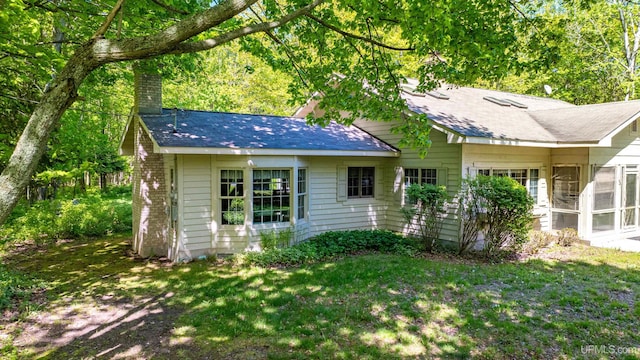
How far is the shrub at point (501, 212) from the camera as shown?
835 cm

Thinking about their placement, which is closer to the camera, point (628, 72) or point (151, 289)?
point (151, 289)

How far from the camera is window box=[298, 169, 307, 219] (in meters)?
9.82

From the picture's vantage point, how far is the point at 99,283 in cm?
714

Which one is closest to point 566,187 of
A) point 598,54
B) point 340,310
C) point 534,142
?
point 534,142

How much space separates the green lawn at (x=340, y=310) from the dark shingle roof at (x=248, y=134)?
2828mm

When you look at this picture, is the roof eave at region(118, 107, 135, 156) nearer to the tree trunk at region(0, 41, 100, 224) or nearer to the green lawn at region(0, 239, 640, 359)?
the green lawn at region(0, 239, 640, 359)

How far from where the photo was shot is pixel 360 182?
37.4 feet

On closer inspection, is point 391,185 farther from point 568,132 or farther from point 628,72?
point 628,72

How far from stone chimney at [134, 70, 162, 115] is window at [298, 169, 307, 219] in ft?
13.3

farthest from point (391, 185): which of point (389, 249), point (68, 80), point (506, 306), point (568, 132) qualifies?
point (68, 80)

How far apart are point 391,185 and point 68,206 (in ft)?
34.0

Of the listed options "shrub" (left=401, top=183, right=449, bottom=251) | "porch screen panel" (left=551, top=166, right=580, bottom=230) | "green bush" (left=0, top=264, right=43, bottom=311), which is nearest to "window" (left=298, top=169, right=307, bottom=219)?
"shrub" (left=401, top=183, right=449, bottom=251)

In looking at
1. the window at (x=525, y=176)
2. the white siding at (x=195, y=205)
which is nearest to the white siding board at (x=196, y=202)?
the white siding at (x=195, y=205)

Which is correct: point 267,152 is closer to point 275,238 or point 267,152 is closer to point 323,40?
point 275,238
